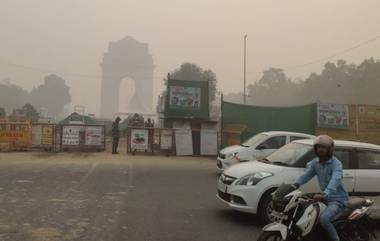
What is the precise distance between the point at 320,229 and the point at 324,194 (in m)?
0.48

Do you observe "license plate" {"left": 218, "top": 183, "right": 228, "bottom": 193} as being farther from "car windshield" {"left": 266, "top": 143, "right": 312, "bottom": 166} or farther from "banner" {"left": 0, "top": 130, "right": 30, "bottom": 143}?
"banner" {"left": 0, "top": 130, "right": 30, "bottom": 143}

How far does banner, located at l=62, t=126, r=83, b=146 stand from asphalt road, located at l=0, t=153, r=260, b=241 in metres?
6.19

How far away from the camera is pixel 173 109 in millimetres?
27594

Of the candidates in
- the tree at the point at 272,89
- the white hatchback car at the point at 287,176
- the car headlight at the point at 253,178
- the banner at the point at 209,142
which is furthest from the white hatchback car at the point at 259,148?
the tree at the point at 272,89

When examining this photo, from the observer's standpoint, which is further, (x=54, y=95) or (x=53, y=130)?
(x=54, y=95)

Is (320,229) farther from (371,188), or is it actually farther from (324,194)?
(371,188)

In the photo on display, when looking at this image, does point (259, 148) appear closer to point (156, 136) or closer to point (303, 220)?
point (156, 136)

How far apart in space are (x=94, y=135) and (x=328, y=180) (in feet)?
65.5

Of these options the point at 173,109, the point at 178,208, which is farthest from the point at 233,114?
the point at 178,208

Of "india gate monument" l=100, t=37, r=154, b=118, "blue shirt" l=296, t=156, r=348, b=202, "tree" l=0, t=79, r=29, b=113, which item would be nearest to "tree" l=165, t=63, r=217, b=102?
"india gate monument" l=100, t=37, r=154, b=118

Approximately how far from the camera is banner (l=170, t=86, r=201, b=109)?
27.7m

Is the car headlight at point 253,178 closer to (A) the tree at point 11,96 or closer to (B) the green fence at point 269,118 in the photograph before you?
(B) the green fence at point 269,118

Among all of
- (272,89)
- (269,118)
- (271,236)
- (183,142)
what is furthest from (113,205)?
(272,89)

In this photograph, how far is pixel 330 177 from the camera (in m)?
6.39
